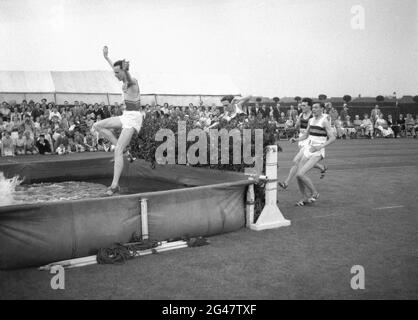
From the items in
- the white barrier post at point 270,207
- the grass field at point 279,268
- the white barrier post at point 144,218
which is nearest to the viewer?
the grass field at point 279,268

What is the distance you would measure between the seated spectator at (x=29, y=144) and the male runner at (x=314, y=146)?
48.7ft

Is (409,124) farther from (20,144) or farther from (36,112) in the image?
(20,144)

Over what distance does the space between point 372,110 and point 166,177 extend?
26016mm

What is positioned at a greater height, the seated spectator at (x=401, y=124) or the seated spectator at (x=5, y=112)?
the seated spectator at (x=5, y=112)

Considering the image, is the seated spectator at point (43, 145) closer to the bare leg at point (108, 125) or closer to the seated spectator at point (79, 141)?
the seated spectator at point (79, 141)

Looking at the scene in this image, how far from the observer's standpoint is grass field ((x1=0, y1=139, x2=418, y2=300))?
4211 millimetres

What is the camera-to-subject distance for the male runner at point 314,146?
8719mm

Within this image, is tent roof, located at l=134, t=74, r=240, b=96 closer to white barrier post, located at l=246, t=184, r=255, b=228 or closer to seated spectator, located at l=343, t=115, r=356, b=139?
seated spectator, located at l=343, t=115, r=356, b=139

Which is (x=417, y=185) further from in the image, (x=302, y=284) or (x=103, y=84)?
(x=103, y=84)

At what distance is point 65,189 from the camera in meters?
9.13

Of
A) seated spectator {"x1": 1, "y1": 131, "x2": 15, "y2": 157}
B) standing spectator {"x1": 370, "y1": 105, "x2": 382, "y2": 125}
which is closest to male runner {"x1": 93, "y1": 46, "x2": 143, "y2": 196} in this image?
seated spectator {"x1": 1, "y1": 131, "x2": 15, "y2": 157}

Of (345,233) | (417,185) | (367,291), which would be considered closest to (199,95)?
(417,185)

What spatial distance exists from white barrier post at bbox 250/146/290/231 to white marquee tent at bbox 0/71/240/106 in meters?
22.5

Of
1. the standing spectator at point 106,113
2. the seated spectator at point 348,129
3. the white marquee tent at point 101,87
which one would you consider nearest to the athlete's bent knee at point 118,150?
the standing spectator at point 106,113
